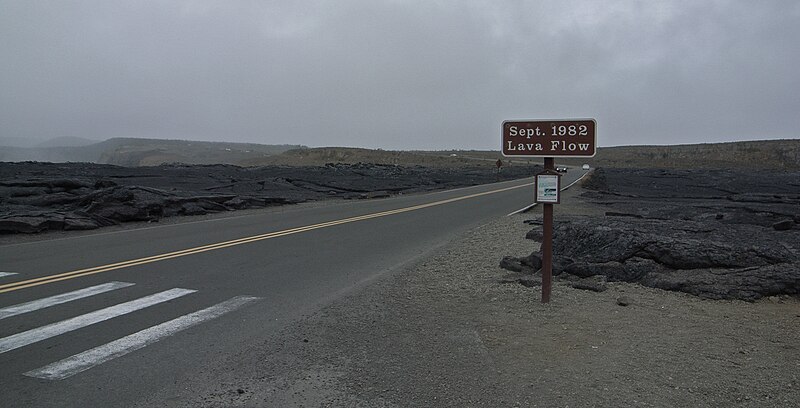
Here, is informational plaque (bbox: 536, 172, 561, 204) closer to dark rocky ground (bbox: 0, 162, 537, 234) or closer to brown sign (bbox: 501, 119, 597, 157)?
brown sign (bbox: 501, 119, 597, 157)

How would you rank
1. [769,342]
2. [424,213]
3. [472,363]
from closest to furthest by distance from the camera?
1. [472,363]
2. [769,342]
3. [424,213]

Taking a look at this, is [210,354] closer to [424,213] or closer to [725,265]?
[725,265]

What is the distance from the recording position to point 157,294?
7832mm

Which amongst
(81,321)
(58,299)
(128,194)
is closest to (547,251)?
(81,321)

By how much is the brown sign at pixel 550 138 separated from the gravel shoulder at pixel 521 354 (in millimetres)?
1973

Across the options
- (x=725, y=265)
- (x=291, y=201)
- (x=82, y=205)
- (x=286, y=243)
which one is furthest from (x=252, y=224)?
(x=725, y=265)

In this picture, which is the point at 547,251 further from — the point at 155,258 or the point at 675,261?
the point at 155,258

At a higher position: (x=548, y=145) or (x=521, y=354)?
(x=548, y=145)

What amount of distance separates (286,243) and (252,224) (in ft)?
14.3

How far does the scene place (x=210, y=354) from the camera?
547 cm

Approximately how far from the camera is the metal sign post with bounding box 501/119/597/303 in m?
6.91

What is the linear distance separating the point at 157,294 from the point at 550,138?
5763mm

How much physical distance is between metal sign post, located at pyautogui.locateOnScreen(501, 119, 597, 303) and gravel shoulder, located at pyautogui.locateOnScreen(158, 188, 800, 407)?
3.31 feet

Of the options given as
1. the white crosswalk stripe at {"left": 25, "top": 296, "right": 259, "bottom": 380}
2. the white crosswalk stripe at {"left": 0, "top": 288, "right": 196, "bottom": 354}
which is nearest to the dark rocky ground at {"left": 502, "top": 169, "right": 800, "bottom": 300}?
the white crosswalk stripe at {"left": 25, "top": 296, "right": 259, "bottom": 380}
